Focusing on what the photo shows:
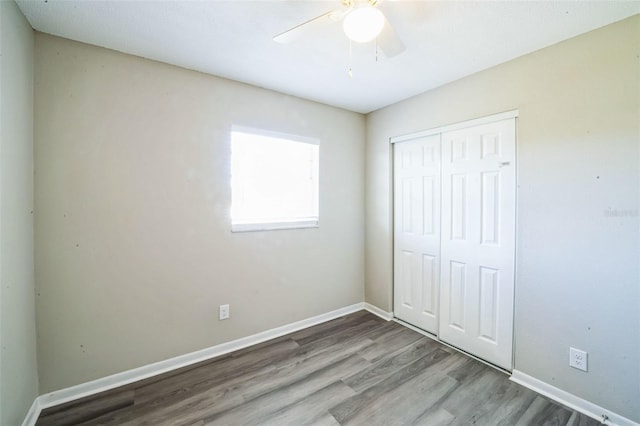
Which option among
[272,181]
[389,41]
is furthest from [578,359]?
[272,181]

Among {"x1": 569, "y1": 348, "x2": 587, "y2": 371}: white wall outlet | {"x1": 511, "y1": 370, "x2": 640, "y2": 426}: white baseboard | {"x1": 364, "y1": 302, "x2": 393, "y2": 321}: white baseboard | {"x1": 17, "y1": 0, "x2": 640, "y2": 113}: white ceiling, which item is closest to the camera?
{"x1": 17, "y1": 0, "x2": 640, "y2": 113}: white ceiling

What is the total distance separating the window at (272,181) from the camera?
2.41m

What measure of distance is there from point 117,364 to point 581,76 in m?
3.71

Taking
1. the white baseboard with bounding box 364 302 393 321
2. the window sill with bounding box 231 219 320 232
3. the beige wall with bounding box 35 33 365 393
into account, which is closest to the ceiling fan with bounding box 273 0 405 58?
the beige wall with bounding box 35 33 365 393

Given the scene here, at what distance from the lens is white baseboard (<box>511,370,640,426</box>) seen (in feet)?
5.14

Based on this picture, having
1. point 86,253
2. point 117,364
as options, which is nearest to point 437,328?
point 117,364

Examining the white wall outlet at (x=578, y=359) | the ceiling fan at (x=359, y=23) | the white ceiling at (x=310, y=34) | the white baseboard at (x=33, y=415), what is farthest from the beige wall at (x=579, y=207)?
the white baseboard at (x=33, y=415)

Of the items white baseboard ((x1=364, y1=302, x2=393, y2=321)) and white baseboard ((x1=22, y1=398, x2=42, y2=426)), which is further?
white baseboard ((x1=364, y1=302, x2=393, y2=321))

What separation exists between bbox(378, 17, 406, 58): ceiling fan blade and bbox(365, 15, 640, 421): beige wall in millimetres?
1196

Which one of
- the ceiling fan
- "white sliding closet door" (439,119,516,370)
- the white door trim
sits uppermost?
the ceiling fan

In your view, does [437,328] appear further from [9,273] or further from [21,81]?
[21,81]

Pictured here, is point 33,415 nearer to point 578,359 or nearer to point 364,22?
point 364,22

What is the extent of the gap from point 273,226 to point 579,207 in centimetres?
231

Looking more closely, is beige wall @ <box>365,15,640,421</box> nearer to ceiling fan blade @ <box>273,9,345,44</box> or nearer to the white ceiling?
the white ceiling
